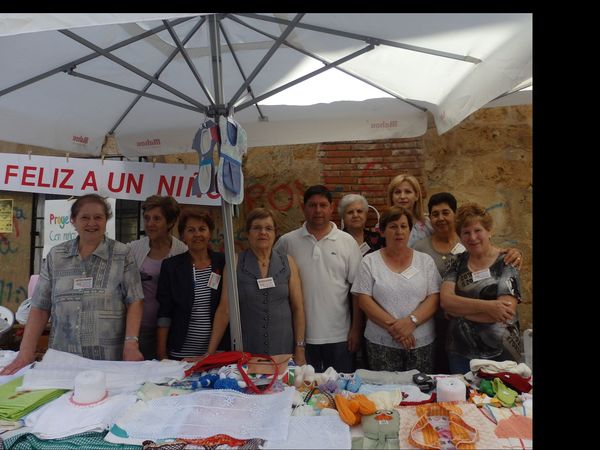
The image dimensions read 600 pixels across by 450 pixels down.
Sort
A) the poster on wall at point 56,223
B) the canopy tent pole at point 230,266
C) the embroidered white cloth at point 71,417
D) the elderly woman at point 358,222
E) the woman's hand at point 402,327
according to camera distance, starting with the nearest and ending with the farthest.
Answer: the embroidered white cloth at point 71,417 < the canopy tent pole at point 230,266 < the woman's hand at point 402,327 < the elderly woman at point 358,222 < the poster on wall at point 56,223

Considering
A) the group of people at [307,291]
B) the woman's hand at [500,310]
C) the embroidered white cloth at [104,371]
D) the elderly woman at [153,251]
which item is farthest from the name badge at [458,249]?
the elderly woman at [153,251]

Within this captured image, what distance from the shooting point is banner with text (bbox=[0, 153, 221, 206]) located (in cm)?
466

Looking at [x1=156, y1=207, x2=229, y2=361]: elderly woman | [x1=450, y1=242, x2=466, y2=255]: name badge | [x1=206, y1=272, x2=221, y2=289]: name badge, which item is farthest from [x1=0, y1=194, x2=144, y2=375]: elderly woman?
[x1=450, y1=242, x2=466, y2=255]: name badge

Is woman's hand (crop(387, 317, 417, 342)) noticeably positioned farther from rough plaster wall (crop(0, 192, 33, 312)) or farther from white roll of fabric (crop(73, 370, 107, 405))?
rough plaster wall (crop(0, 192, 33, 312))

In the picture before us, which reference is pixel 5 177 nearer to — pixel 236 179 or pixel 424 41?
pixel 236 179

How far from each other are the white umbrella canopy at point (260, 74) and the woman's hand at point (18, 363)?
1615mm

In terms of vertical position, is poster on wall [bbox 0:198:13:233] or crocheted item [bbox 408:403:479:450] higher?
poster on wall [bbox 0:198:13:233]

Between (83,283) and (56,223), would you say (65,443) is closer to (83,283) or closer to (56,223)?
(83,283)

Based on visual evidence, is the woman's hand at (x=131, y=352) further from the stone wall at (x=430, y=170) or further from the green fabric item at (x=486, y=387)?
the stone wall at (x=430, y=170)

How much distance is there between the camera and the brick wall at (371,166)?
4711mm

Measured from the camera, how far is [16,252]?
5.18 meters

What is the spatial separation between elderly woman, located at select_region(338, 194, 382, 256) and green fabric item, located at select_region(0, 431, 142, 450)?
2.28 meters
